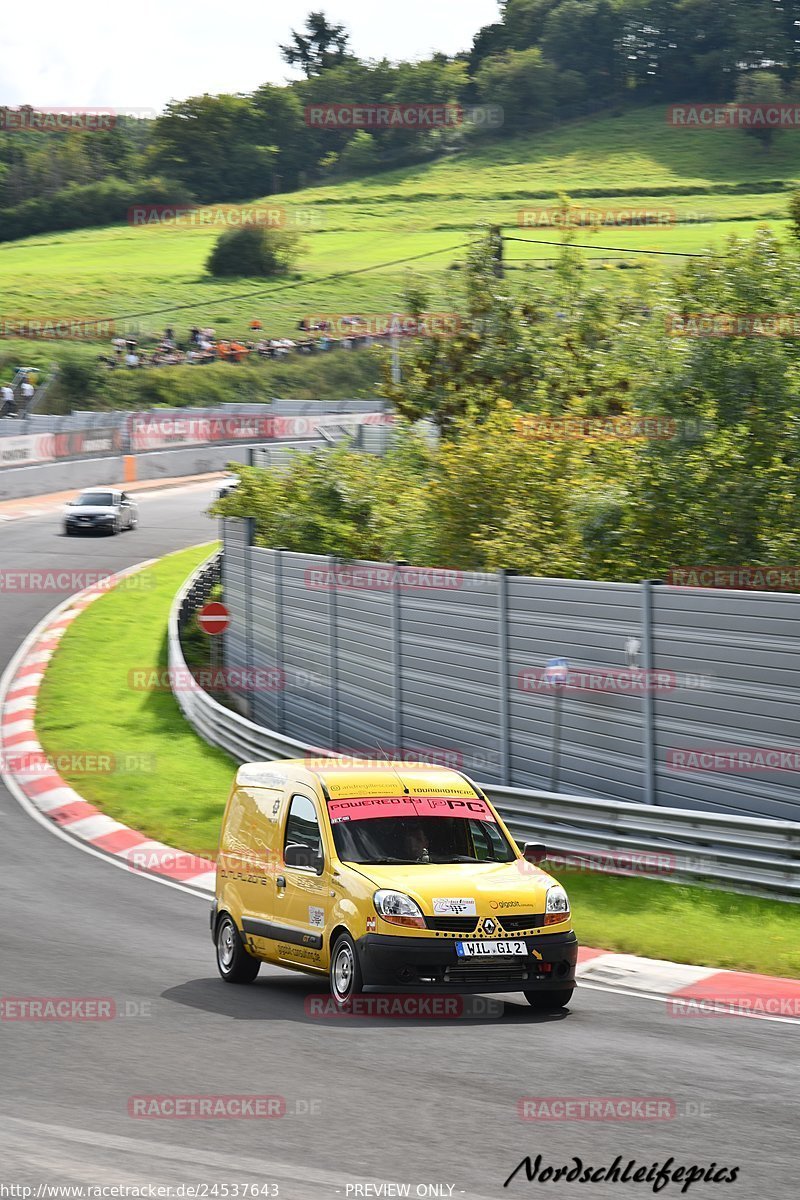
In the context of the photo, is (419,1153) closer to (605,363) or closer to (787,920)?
(787,920)

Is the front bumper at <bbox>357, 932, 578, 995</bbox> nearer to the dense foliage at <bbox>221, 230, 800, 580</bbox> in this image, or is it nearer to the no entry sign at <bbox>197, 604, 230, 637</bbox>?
the dense foliage at <bbox>221, 230, 800, 580</bbox>

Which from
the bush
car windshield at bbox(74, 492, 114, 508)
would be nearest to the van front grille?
car windshield at bbox(74, 492, 114, 508)

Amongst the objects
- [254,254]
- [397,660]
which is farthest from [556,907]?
[254,254]

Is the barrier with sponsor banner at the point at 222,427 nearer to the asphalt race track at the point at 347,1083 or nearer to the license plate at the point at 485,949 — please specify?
the asphalt race track at the point at 347,1083

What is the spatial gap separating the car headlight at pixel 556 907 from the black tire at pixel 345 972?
1.28m

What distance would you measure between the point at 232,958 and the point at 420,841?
180 centimetres

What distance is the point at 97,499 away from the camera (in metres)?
43.7

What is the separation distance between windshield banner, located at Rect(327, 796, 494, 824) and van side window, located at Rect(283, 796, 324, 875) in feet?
0.61

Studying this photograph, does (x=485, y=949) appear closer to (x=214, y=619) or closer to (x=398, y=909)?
(x=398, y=909)

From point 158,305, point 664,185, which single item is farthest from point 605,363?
point 664,185

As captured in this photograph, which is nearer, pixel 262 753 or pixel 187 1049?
pixel 187 1049

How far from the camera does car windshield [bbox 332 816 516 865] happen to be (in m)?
10.6

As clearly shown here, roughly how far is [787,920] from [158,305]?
Result: 93421mm

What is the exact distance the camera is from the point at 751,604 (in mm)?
14023
